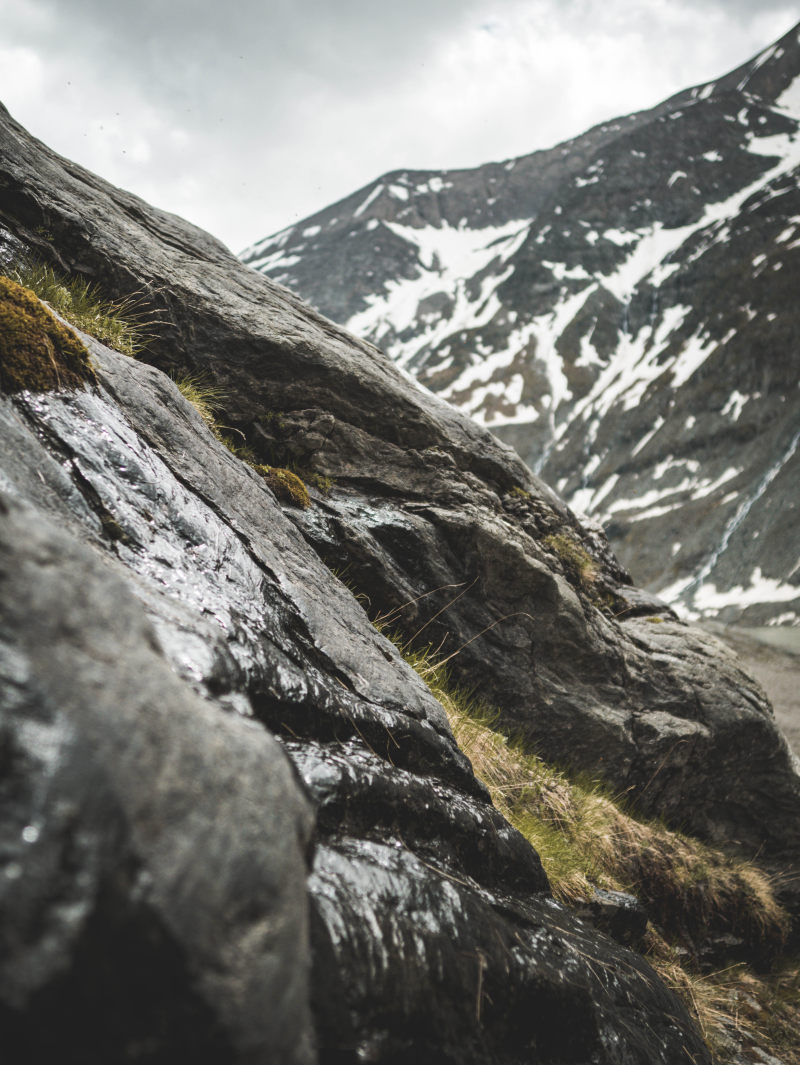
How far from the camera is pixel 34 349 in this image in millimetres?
3574

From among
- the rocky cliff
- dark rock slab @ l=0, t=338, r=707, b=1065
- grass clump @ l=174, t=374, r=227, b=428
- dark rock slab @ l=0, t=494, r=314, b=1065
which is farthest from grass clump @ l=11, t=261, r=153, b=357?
dark rock slab @ l=0, t=494, r=314, b=1065

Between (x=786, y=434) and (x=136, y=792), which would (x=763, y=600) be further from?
(x=136, y=792)

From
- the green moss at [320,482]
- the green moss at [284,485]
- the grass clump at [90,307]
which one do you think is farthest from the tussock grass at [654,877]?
the grass clump at [90,307]

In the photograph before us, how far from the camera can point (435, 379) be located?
105 m

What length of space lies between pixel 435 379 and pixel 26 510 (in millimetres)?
107388

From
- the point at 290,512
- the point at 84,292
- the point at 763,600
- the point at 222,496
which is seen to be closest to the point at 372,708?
the point at 222,496

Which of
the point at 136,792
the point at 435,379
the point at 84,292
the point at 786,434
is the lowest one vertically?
the point at 136,792

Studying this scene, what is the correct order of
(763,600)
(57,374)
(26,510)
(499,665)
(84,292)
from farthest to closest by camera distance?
(763,600)
(499,665)
(84,292)
(57,374)
(26,510)

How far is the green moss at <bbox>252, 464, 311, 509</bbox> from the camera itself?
6223 mm

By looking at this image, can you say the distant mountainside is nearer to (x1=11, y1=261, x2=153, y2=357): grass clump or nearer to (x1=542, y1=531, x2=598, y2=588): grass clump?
(x1=542, y1=531, x2=598, y2=588): grass clump

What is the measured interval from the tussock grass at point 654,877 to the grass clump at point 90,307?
164 inches

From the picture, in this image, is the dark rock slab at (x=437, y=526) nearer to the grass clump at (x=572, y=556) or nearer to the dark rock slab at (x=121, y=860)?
the grass clump at (x=572, y=556)

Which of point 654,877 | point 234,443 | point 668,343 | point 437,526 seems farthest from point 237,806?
point 668,343

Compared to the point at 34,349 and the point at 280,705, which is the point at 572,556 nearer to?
the point at 280,705
